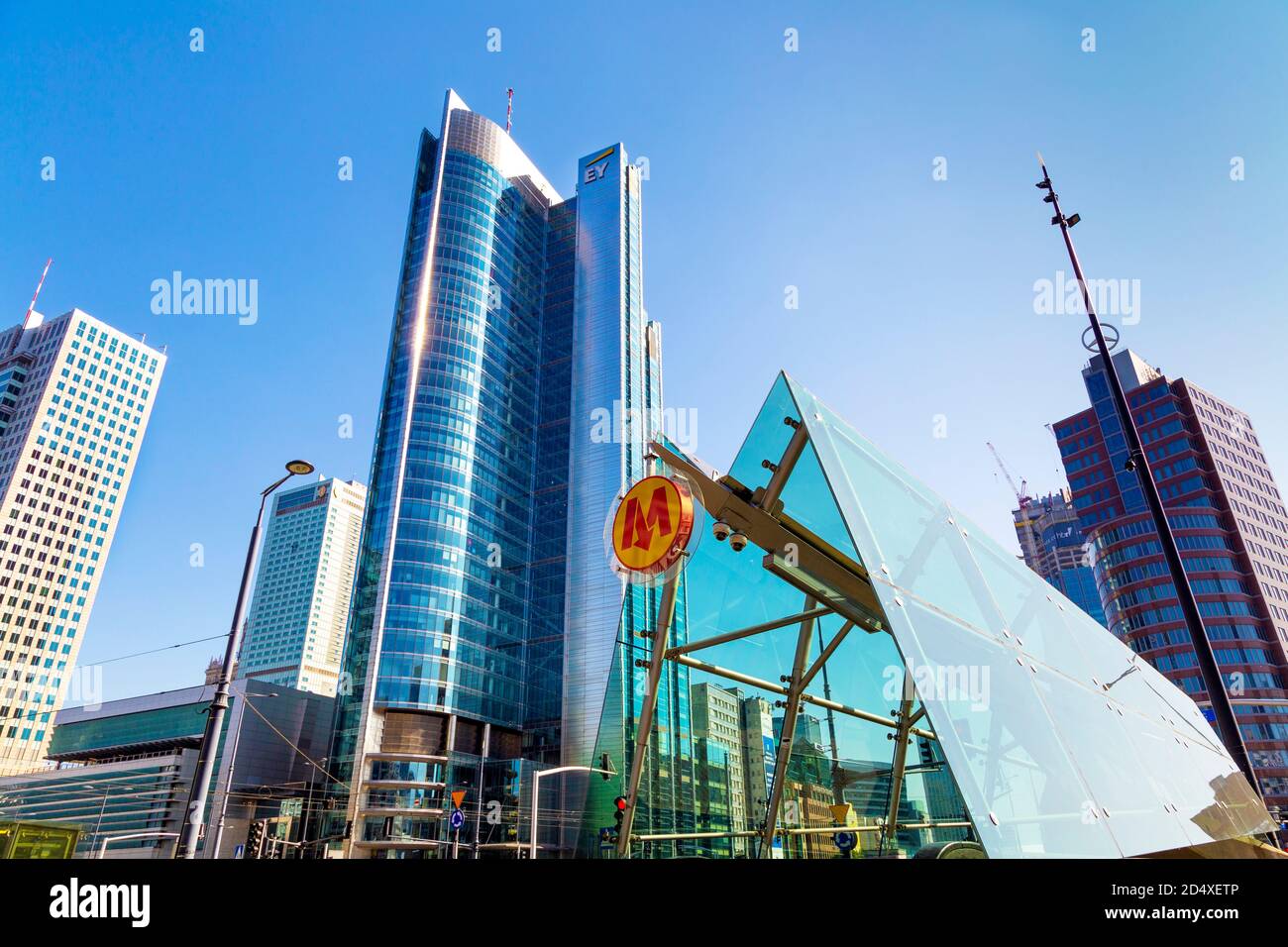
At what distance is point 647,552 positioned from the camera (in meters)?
10.4

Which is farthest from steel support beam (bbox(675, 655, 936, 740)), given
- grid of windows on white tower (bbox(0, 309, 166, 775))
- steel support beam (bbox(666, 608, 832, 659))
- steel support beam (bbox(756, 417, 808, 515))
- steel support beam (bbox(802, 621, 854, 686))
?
grid of windows on white tower (bbox(0, 309, 166, 775))

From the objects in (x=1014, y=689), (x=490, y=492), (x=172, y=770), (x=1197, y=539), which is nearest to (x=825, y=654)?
(x=1014, y=689)

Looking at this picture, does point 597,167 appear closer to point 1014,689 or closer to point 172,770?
point 172,770

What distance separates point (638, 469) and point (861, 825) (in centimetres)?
8623

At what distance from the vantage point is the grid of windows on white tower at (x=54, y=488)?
124000 mm

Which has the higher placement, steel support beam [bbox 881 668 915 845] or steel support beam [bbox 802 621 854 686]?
steel support beam [bbox 802 621 854 686]

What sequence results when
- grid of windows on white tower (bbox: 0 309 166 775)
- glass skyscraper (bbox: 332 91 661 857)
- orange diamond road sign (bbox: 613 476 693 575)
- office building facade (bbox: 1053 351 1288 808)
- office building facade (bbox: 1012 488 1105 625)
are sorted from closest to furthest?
orange diamond road sign (bbox: 613 476 693 575), glass skyscraper (bbox: 332 91 661 857), office building facade (bbox: 1053 351 1288 808), grid of windows on white tower (bbox: 0 309 166 775), office building facade (bbox: 1012 488 1105 625)

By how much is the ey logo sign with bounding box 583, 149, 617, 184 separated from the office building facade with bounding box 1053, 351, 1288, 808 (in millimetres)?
84701

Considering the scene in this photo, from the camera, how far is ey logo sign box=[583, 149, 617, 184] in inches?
4461

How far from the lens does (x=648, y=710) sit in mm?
11680

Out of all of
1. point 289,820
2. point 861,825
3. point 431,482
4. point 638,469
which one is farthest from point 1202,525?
point 289,820

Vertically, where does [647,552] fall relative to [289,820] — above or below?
above

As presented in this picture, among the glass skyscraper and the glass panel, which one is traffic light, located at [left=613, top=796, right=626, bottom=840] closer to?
the glass panel
